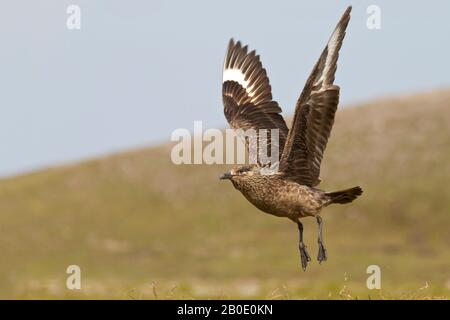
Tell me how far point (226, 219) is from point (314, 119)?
47.8 m

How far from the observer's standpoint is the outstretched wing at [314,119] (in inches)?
432

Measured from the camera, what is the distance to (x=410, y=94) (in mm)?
78250

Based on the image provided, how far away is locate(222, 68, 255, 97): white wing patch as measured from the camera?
1675 centimetres

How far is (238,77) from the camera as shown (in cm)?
1697

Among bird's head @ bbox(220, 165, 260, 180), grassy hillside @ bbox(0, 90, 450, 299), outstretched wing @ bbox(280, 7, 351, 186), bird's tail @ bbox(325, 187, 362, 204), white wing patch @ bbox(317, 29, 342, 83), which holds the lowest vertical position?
bird's tail @ bbox(325, 187, 362, 204)

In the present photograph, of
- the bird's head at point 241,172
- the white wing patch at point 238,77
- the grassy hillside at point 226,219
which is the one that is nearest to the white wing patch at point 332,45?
the bird's head at point 241,172

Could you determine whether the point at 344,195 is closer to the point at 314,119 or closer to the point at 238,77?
the point at 314,119

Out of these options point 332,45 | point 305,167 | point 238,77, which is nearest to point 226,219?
point 238,77

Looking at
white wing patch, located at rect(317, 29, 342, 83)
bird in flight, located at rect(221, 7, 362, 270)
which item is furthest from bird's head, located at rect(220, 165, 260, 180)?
white wing patch, located at rect(317, 29, 342, 83)

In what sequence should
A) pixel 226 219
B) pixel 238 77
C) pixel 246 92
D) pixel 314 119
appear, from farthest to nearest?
1. pixel 226 219
2. pixel 238 77
3. pixel 246 92
4. pixel 314 119

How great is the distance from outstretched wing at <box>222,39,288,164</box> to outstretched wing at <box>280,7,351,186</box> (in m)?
Result: 3.28

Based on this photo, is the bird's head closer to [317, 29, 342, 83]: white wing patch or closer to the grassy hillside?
[317, 29, 342, 83]: white wing patch
